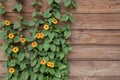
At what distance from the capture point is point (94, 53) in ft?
8.57

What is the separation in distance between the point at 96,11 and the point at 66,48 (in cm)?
43

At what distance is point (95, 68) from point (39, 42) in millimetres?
576

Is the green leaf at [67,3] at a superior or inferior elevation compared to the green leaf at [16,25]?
superior

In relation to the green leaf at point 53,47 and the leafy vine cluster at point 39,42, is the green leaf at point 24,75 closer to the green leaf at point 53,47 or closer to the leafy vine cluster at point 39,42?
the leafy vine cluster at point 39,42

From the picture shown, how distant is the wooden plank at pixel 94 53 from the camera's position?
261 centimetres

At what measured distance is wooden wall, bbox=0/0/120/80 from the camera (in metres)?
2.54

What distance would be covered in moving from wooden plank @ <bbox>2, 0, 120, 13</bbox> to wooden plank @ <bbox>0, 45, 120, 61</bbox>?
33 cm

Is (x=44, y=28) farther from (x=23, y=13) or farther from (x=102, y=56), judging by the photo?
(x=102, y=56)

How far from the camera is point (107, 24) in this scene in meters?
2.56

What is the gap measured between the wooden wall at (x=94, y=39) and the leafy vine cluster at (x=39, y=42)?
75 mm

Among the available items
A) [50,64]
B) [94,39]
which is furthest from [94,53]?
[50,64]

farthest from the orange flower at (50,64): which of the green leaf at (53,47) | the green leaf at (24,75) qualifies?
the green leaf at (24,75)

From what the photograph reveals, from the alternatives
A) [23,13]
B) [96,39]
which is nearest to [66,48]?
[96,39]

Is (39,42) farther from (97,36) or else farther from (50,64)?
(97,36)
